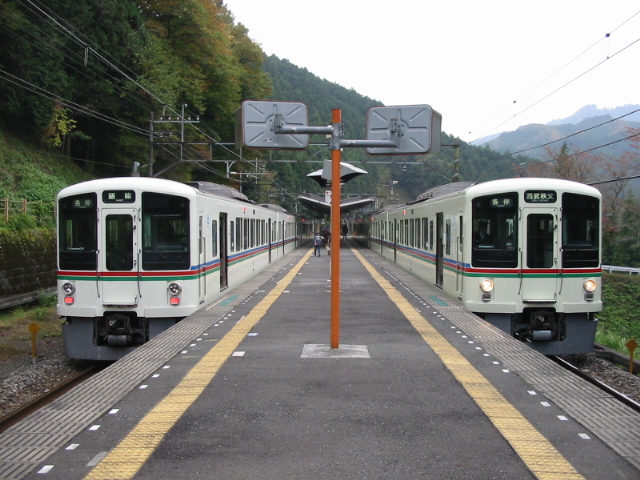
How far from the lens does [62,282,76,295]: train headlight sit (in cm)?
869

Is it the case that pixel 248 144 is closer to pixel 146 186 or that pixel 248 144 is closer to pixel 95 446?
pixel 146 186

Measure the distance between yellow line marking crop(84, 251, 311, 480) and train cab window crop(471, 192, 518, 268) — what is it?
3945 millimetres

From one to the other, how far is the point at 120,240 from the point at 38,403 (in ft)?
8.19

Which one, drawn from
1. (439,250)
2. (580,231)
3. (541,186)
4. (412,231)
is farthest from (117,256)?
(412,231)

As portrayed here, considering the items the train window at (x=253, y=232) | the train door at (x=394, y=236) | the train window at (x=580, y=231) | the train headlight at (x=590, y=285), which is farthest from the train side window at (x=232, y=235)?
the train door at (x=394, y=236)

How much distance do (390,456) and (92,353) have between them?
233 inches

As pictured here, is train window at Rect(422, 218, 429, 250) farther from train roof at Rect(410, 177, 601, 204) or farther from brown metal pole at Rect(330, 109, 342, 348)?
brown metal pole at Rect(330, 109, 342, 348)

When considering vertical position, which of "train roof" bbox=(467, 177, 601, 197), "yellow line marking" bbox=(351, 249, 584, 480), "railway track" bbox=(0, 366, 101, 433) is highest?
"train roof" bbox=(467, 177, 601, 197)

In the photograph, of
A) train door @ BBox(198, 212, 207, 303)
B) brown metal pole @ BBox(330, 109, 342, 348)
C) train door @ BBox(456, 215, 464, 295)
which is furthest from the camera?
train door @ BBox(456, 215, 464, 295)

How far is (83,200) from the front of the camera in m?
8.76

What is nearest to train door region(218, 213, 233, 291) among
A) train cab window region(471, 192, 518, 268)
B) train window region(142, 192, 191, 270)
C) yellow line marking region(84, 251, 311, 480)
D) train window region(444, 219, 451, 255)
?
train window region(142, 192, 191, 270)

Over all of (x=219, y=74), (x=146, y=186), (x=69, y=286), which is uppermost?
(x=219, y=74)

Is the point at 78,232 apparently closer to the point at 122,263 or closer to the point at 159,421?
the point at 122,263

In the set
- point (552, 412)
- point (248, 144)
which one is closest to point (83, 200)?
point (248, 144)
